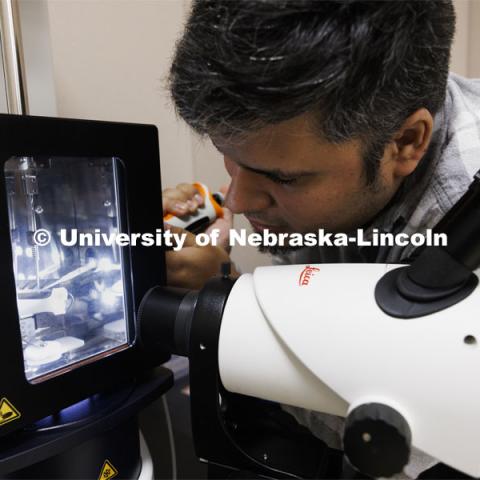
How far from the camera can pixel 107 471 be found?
0.56 metres

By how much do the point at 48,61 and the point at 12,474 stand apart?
603mm

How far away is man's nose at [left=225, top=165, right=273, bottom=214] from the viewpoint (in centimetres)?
65

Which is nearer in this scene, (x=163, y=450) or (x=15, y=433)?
(x=15, y=433)

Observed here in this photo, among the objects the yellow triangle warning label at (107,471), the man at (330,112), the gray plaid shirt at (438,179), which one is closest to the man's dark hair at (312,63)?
the man at (330,112)

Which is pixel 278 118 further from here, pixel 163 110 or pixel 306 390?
pixel 163 110

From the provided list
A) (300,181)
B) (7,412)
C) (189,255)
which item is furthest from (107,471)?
(300,181)

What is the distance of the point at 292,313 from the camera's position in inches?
17.7

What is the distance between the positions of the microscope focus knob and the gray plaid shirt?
0.20 meters

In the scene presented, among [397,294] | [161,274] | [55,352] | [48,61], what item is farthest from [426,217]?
[48,61]

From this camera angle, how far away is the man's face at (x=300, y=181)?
564 mm

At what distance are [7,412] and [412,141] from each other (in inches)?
24.1

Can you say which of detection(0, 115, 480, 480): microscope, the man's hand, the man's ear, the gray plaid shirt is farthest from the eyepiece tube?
the man's ear

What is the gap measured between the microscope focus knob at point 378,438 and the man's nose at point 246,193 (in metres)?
0.36

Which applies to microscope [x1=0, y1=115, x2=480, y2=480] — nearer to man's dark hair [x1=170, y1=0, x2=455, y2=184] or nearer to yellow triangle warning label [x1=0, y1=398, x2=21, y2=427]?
yellow triangle warning label [x1=0, y1=398, x2=21, y2=427]
